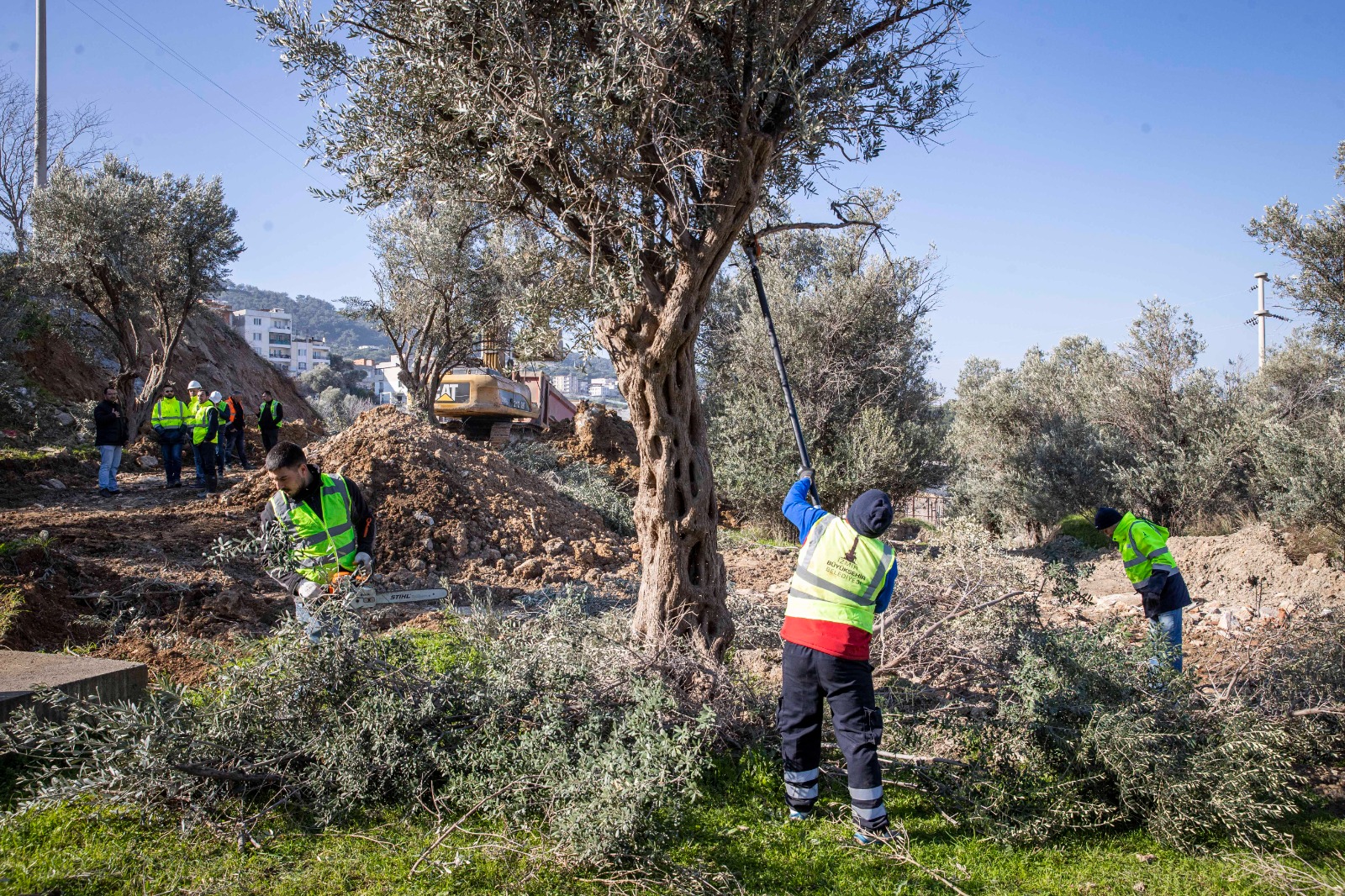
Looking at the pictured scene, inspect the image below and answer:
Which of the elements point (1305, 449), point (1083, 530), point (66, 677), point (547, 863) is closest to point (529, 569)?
point (66, 677)

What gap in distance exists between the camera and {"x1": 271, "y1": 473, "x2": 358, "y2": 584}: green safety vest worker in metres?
4.62

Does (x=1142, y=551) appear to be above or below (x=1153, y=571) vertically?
above

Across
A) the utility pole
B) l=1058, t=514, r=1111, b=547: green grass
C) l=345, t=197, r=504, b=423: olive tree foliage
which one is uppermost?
the utility pole

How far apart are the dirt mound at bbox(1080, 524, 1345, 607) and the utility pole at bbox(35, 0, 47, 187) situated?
812 inches

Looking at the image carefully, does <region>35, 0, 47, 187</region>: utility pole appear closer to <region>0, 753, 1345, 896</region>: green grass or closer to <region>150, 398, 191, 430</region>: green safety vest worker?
<region>150, 398, 191, 430</region>: green safety vest worker

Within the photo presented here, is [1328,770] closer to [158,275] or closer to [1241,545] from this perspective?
[1241,545]

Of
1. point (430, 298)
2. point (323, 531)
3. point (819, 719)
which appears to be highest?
point (430, 298)

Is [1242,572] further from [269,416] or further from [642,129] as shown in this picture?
[269,416]

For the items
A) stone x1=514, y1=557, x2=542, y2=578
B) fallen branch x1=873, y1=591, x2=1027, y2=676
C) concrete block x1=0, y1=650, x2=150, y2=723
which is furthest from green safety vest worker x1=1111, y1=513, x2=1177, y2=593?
concrete block x1=0, y1=650, x2=150, y2=723

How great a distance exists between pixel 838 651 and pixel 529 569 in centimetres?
615

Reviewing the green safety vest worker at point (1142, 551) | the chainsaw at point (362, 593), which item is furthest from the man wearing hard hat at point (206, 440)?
the green safety vest worker at point (1142, 551)

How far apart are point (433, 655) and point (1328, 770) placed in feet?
19.6

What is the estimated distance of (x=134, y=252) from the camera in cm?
1469

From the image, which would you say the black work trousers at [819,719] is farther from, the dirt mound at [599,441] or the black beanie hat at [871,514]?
the dirt mound at [599,441]
